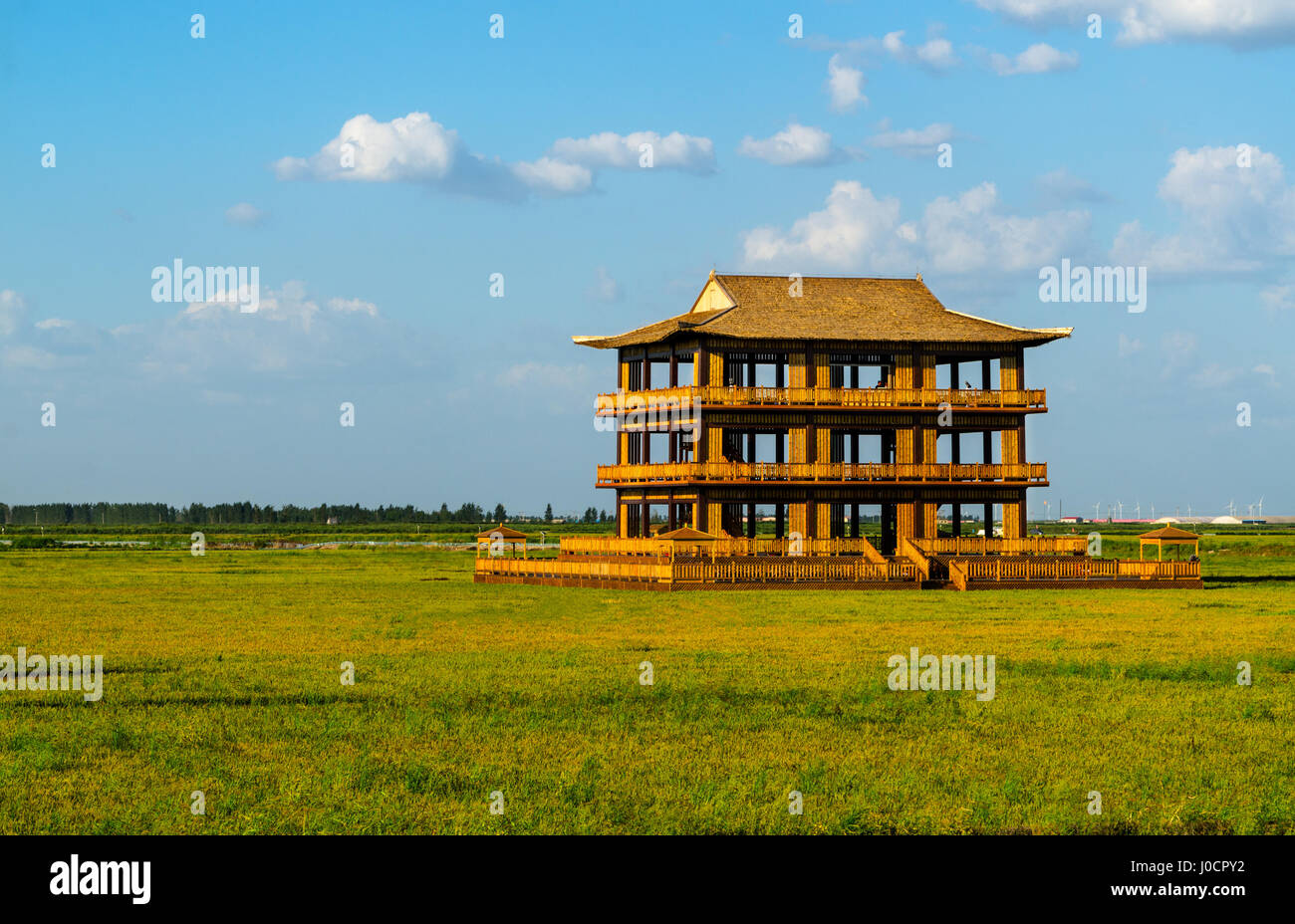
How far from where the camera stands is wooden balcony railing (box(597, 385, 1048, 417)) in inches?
2347

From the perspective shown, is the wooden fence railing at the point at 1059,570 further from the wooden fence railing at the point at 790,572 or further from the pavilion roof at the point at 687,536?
the pavilion roof at the point at 687,536

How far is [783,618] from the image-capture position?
1428 inches

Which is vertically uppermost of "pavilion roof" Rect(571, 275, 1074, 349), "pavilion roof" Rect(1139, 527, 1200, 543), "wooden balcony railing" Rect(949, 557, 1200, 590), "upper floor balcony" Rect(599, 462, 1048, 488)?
"pavilion roof" Rect(571, 275, 1074, 349)

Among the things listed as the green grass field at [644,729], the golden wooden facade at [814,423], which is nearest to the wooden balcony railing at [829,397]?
the golden wooden facade at [814,423]

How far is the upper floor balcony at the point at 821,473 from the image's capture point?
5916 cm

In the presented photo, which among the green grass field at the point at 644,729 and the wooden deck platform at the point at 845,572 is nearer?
the green grass field at the point at 644,729

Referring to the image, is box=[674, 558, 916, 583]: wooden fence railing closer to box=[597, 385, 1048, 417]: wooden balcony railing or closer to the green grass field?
box=[597, 385, 1048, 417]: wooden balcony railing

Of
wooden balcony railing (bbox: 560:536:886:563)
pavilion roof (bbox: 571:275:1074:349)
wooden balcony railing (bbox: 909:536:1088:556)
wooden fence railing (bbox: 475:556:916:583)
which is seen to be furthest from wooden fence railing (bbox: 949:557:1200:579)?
pavilion roof (bbox: 571:275:1074:349)

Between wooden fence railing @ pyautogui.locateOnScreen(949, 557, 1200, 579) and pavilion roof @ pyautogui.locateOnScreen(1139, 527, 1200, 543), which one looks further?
pavilion roof @ pyautogui.locateOnScreen(1139, 527, 1200, 543)

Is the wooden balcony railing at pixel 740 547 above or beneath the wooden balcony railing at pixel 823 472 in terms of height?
beneath

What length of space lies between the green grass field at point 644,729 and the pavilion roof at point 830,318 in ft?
86.5

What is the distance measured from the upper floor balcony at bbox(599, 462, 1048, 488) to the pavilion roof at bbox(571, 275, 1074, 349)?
212 inches

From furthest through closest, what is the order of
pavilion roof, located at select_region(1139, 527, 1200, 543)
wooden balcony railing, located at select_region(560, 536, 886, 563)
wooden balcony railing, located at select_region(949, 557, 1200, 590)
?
wooden balcony railing, located at select_region(560, 536, 886, 563) → pavilion roof, located at select_region(1139, 527, 1200, 543) → wooden balcony railing, located at select_region(949, 557, 1200, 590)

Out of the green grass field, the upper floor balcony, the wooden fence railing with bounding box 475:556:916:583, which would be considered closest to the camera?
the green grass field
